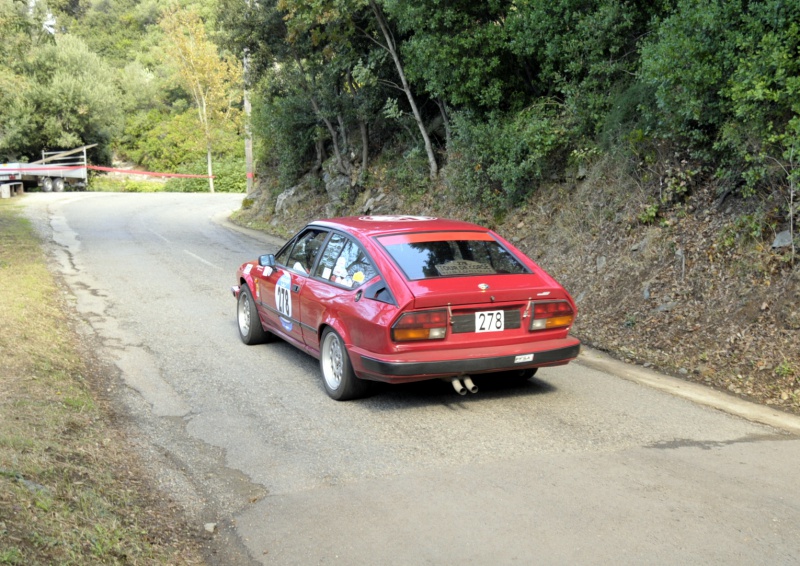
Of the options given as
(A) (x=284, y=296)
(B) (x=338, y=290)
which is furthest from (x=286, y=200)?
(B) (x=338, y=290)

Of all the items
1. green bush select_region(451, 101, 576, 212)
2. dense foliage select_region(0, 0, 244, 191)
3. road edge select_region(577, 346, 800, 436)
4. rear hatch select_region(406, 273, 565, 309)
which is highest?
dense foliage select_region(0, 0, 244, 191)

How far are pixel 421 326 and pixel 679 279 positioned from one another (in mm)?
4484

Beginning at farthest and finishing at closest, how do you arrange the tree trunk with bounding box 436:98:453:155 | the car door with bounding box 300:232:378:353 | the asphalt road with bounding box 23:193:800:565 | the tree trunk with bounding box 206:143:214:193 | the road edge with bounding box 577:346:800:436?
the tree trunk with bounding box 206:143:214:193 → the tree trunk with bounding box 436:98:453:155 → the car door with bounding box 300:232:378:353 → the road edge with bounding box 577:346:800:436 → the asphalt road with bounding box 23:193:800:565

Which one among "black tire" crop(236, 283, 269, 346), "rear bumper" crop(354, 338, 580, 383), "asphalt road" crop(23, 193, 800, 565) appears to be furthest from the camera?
"black tire" crop(236, 283, 269, 346)

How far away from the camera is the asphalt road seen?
422 cm

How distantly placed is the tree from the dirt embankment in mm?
37150

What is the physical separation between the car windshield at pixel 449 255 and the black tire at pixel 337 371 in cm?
87

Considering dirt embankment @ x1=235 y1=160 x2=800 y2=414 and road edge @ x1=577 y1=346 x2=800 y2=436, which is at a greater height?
dirt embankment @ x1=235 y1=160 x2=800 y2=414

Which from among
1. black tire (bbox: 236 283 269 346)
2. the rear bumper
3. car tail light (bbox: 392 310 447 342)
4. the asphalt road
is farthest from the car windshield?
black tire (bbox: 236 283 269 346)

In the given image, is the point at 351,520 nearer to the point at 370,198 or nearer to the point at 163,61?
the point at 370,198

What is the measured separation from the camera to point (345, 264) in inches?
281

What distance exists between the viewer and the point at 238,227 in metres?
23.9

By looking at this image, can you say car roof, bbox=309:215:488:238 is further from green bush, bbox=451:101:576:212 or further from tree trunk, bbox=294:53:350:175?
tree trunk, bbox=294:53:350:175

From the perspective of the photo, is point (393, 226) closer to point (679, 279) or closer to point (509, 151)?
point (679, 279)
